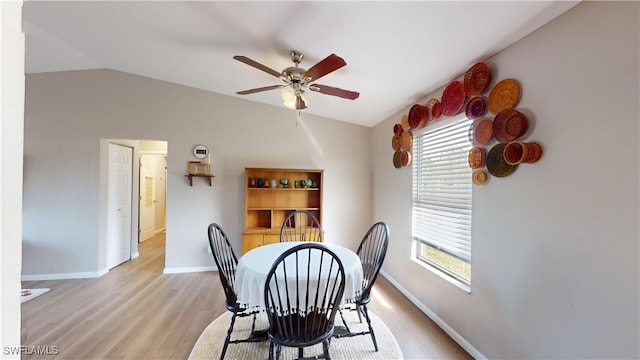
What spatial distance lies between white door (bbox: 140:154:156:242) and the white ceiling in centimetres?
296

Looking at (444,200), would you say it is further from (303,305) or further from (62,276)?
(62,276)

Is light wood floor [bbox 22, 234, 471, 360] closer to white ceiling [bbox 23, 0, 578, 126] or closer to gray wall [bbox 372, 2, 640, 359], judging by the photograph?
gray wall [bbox 372, 2, 640, 359]

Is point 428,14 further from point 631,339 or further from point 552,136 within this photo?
point 631,339

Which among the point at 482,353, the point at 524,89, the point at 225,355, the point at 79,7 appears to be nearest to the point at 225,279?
the point at 225,355

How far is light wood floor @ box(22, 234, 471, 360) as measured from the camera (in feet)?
7.53

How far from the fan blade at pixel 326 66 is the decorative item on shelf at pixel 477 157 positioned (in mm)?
1239

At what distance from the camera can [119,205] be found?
14.7ft

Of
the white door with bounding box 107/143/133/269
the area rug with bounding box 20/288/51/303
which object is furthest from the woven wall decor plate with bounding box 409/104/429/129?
the area rug with bounding box 20/288/51/303

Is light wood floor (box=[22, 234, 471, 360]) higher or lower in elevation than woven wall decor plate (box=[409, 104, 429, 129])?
lower

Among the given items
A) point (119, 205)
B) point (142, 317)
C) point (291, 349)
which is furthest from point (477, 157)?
point (119, 205)

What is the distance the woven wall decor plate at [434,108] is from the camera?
2673mm

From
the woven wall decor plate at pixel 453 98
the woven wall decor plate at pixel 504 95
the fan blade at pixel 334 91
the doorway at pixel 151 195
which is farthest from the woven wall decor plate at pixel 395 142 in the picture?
the doorway at pixel 151 195

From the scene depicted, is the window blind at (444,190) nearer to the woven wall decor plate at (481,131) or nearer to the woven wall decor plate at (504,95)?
the woven wall decor plate at (481,131)

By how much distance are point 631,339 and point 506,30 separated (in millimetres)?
1815
